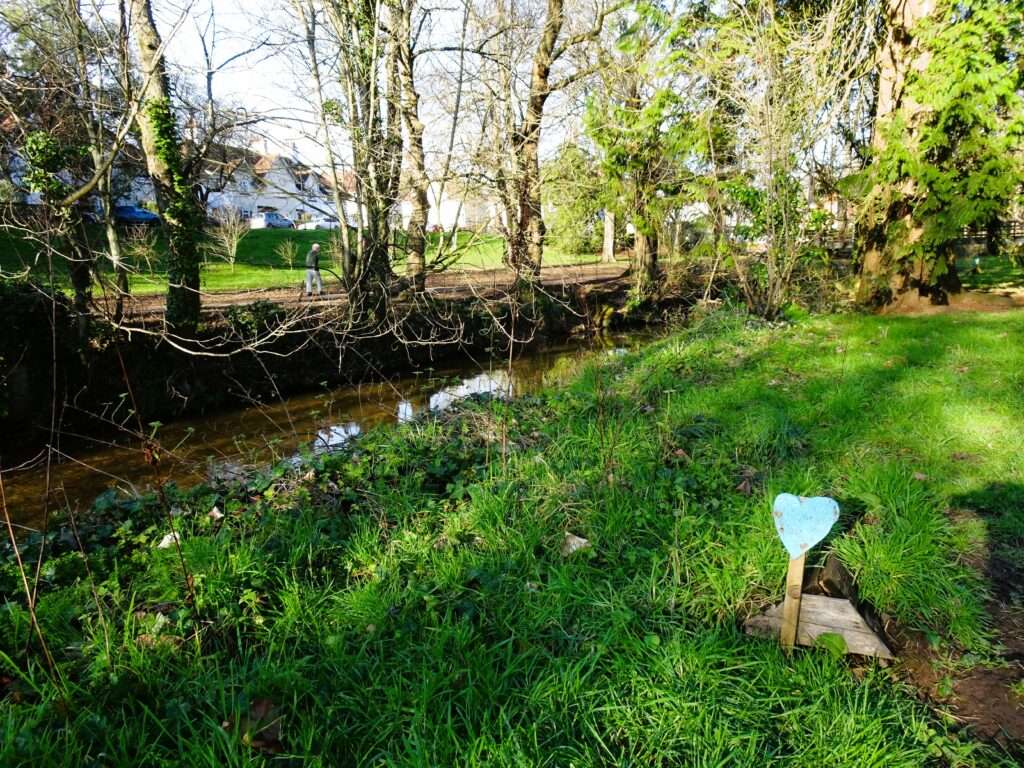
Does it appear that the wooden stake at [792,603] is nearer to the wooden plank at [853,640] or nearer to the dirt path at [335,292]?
the wooden plank at [853,640]

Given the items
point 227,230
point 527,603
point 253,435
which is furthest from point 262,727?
point 227,230

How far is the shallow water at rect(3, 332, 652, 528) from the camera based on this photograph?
22.1ft

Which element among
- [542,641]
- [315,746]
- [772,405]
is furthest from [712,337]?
[315,746]

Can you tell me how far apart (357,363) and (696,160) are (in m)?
8.03

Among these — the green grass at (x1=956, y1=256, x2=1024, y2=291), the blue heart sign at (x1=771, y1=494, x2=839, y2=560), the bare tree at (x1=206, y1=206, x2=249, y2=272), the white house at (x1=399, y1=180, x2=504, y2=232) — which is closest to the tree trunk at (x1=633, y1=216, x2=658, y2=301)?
the green grass at (x1=956, y1=256, x2=1024, y2=291)

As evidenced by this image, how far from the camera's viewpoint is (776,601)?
277 centimetres

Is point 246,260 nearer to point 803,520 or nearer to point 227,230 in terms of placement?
point 227,230

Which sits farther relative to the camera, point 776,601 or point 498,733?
point 776,601

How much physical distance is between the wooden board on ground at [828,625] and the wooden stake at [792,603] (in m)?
0.09

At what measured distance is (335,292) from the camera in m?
14.4

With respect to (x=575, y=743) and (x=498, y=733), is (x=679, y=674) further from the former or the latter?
(x=498, y=733)

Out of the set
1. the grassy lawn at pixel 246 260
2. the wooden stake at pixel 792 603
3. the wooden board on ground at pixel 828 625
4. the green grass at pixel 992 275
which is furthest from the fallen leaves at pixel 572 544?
the green grass at pixel 992 275

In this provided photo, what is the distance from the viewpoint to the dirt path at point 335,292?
36.4 feet

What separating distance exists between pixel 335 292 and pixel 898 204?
464 inches
